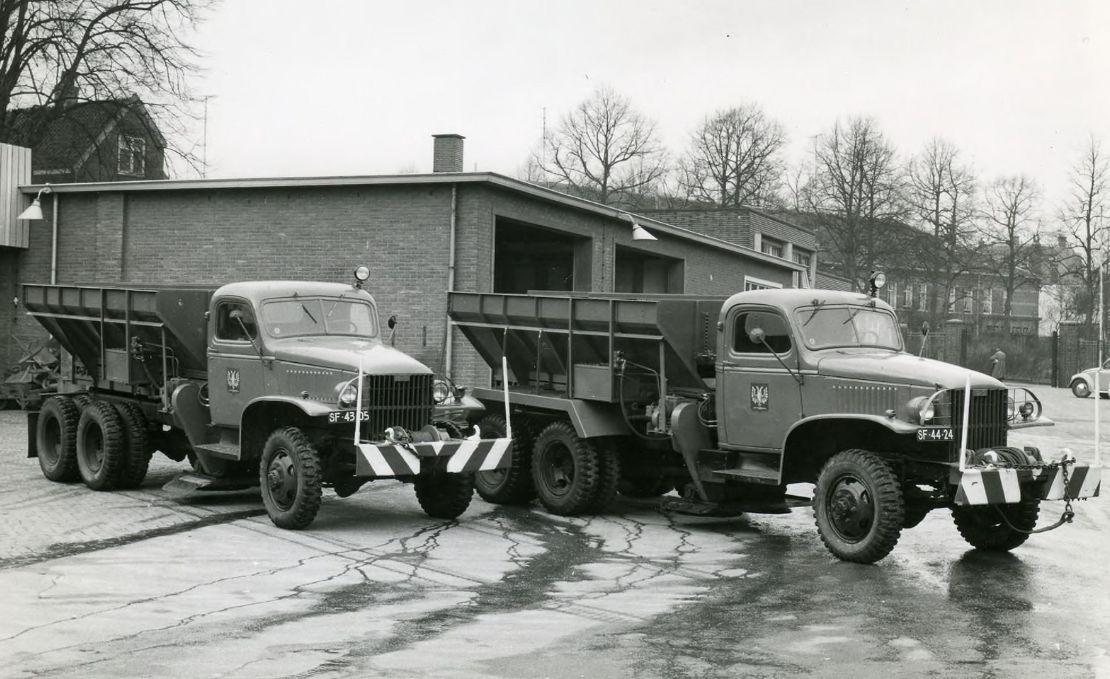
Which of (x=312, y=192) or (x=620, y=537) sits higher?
(x=312, y=192)

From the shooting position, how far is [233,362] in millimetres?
12055

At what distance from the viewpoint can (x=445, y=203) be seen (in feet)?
67.2

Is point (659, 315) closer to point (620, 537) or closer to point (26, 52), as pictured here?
point (620, 537)

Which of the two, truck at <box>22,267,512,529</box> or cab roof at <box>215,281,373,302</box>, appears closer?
truck at <box>22,267,512,529</box>

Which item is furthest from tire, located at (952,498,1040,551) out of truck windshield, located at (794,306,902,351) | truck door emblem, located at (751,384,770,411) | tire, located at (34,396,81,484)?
tire, located at (34,396,81,484)

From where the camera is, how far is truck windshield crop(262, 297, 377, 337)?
11969mm

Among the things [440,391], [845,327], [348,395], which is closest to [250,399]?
[348,395]

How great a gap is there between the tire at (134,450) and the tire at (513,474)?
3587mm

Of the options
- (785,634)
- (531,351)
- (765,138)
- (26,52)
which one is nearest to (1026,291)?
(765,138)

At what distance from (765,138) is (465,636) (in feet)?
174

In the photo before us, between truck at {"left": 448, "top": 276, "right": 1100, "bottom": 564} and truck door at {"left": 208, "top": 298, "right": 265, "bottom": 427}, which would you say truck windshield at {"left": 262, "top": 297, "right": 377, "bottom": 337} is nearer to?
truck door at {"left": 208, "top": 298, "right": 265, "bottom": 427}

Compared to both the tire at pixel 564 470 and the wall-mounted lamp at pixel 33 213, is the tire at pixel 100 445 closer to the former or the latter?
the tire at pixel 564 470

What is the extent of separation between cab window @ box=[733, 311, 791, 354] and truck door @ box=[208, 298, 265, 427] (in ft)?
14.7

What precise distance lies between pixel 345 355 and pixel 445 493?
164 centimetres
